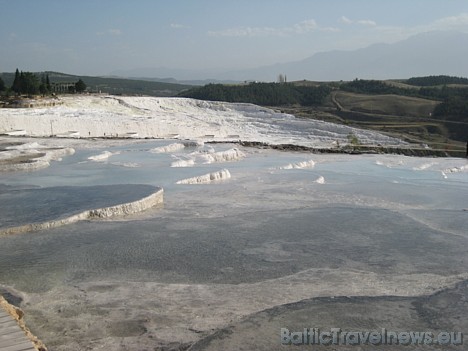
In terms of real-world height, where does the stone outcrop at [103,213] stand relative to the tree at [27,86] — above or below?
below

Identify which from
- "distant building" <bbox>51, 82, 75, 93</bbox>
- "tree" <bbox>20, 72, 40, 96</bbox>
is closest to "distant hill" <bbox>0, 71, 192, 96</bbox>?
"distant building" <bbox>51, 82, 75, 93</bbox>

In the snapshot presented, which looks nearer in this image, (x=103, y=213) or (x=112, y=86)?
(x=103, y=213)

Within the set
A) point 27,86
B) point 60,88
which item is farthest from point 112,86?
point 27,86

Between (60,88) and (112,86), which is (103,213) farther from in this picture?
(112,86)

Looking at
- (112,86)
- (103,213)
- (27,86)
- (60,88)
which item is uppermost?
(112,86)

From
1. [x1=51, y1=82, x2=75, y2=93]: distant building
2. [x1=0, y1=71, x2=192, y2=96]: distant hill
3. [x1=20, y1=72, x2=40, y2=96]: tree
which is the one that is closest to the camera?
[x1=20, y1=72, x2=40, y2=96]: tree

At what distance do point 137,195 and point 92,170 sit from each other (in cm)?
331

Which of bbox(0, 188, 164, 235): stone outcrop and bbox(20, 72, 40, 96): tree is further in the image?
bbox(20, 72, 40, 96): tree

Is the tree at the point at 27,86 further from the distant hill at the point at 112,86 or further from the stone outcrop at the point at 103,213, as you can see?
the distant hill at the point at 112,86

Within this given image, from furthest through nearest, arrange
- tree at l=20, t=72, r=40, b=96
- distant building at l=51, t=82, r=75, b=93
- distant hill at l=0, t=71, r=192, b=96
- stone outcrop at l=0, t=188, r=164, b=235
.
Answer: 1. distant hill at l=0, t=71, r=192, b=96
2. distant building at l=51, t=82, r=75, b=93
3. tree at l=20, t=72, r=40, b=96
4. stone outcrop at l=0, t=188, r=164, b=235

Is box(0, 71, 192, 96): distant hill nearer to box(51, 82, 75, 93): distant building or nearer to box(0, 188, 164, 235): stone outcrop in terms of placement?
box(51, 82, 75, 93): distant building

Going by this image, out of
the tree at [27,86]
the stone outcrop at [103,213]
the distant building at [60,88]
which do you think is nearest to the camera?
the stone outcrop at [103,213]

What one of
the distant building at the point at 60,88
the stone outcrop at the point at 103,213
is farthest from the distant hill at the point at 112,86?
the stone outcrop at the point at 103,213

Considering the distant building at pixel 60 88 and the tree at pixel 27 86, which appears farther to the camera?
the distant building at pixel 60 88
